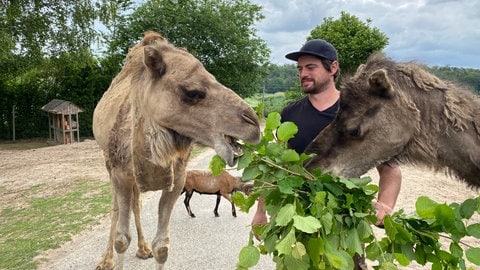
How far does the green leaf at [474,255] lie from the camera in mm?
2002

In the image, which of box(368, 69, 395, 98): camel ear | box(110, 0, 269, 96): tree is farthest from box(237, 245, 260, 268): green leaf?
box(110, 0, 269, 96): tree

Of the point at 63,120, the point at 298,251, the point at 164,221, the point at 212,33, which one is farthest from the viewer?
the point at 212,33

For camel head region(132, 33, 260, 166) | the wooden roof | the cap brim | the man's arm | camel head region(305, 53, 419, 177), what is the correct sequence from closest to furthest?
camel head region(305, 53, 419, 177) < camel head region(132, 33, 260, 166) < the man's arm < the cap brim < the wooden roof

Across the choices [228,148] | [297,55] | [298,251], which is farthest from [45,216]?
[298,251]

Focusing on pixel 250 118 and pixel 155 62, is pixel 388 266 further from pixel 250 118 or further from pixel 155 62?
pixel 155 62

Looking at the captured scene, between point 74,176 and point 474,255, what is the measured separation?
38.4ft

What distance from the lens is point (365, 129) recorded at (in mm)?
2488

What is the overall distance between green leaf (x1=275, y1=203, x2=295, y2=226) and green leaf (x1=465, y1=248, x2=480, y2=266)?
0.94 meters

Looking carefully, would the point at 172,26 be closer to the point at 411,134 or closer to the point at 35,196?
the point at 35,196

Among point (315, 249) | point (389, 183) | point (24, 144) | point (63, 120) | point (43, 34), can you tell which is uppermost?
point (43, 34)

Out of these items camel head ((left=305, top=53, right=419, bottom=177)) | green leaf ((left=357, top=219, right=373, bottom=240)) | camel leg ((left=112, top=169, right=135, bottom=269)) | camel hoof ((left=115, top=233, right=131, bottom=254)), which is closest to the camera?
green leaf ((left=357, top=219, right=373, bottom=240))

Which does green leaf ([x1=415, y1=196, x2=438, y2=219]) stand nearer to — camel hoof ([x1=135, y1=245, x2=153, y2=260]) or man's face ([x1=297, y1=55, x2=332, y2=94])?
man's face ([x1=297, y1=55, x2=332, y2=94])

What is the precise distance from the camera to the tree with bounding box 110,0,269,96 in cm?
2528

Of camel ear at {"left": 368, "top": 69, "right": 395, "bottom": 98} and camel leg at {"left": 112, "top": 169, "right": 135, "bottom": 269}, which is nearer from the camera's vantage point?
camel ear at {"left": 368, "top": 69, "right": 395, "bottom": 98}
